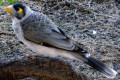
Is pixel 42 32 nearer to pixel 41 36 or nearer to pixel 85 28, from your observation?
pixel 41 36

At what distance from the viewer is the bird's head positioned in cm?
434

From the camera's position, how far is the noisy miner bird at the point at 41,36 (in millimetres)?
4172

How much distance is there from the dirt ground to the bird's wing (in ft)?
1.71

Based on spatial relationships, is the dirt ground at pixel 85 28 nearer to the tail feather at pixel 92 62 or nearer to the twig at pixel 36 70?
the tail feather at pixel 92 62

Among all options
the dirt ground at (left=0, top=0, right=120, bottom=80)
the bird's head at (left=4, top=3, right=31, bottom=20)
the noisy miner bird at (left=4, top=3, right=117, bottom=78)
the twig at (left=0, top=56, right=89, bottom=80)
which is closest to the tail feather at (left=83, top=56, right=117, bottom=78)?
the noisy miner bird at (left=4, top=3, right=117, bottom=78)

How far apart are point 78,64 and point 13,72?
1.51 metres

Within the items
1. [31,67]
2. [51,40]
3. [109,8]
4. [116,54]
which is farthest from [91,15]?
[31,67]

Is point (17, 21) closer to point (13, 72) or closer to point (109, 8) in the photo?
point (13, 72)

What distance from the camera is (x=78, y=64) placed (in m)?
5.07

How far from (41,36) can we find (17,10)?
0.54 m

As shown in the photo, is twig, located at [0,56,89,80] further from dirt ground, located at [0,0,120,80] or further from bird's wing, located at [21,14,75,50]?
dirt ground, located at [0,0,120,80]

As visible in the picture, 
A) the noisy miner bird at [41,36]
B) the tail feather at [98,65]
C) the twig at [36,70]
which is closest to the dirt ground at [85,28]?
the noisy miner bird at [41,36]

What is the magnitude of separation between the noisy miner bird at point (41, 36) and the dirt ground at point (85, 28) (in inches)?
18.0

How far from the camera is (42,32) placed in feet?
14.2
